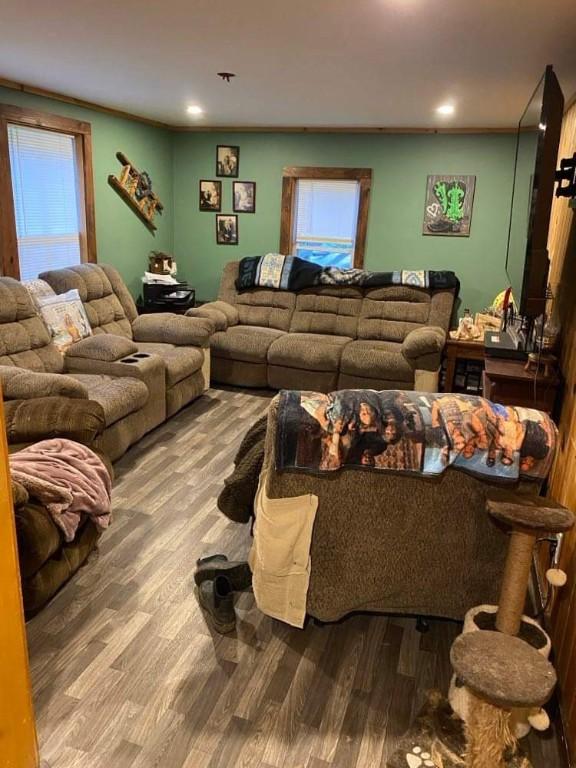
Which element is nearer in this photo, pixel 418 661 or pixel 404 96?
pixel 418 661

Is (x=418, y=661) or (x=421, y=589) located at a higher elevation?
(x=421, y=589)

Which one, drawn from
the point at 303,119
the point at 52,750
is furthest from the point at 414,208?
the point at 52,750

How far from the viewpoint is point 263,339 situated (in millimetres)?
4941

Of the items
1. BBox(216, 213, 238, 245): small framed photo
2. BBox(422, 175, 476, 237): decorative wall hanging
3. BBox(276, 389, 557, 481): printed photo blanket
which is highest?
BBox(422, 175, 476, 237): decorative wall hanging

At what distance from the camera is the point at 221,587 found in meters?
2.25

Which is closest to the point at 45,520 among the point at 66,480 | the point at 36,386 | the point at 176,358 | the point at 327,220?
the point at 66,480

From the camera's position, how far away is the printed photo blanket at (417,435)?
1733 mm

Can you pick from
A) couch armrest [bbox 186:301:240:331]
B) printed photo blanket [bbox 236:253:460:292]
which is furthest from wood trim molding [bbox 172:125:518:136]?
couch armrest [bbox 186:301:240:331]

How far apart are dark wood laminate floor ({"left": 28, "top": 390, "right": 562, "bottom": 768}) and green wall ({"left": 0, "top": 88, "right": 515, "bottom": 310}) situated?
3.61 metres

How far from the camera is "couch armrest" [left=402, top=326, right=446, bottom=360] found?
173 inches

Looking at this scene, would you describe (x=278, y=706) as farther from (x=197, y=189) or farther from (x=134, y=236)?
(x=197, y=189)

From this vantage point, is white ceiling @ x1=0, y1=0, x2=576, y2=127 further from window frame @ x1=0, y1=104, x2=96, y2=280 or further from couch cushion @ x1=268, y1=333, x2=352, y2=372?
couch cushion @ x1=268, y1=333, x2=352, y2=372

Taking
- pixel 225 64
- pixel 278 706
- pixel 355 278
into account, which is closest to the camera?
pixel 278 706

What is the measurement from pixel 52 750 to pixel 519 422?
5.50ft
